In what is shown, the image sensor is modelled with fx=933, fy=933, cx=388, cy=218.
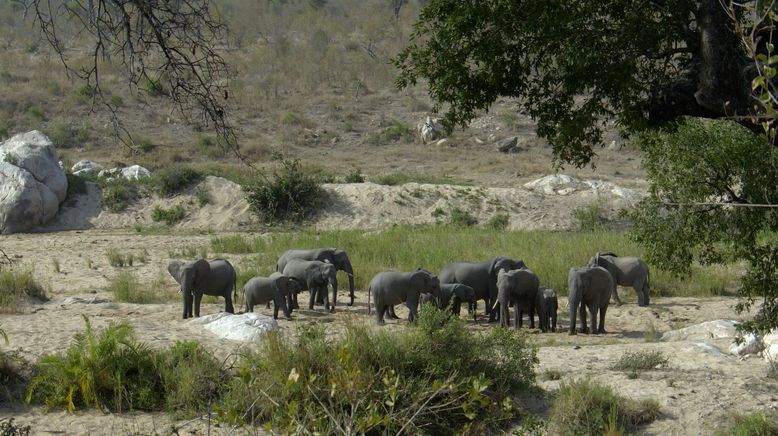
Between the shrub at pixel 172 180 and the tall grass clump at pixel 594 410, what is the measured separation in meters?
20.3

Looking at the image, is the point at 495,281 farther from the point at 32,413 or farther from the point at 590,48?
the point at 32,413

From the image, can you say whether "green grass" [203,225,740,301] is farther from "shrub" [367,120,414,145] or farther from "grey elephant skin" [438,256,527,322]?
"shrub" [367,120,414,145]

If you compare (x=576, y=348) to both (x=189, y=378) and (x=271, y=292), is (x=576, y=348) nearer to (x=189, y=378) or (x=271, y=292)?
(x=271, y=292)

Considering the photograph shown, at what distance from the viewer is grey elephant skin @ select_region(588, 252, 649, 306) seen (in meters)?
15.1

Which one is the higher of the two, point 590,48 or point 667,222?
point 590,48

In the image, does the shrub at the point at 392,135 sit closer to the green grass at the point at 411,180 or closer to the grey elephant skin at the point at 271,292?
the green grass at the point at 411,180

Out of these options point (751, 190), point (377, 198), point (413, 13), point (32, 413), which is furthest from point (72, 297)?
point (413, 13)

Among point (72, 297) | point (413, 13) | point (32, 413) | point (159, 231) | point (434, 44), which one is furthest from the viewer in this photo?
point (413, 13)

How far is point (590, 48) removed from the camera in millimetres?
8461

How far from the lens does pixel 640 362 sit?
1004 cm

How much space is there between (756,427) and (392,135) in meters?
29.9

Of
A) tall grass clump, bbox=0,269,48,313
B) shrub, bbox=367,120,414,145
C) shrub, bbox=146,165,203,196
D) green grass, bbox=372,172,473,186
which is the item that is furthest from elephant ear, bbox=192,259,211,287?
shrub, bbox=367,120,414,145

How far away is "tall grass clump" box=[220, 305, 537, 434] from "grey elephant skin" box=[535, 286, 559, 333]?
400 cm

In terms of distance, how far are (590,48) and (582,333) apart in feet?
19.7
